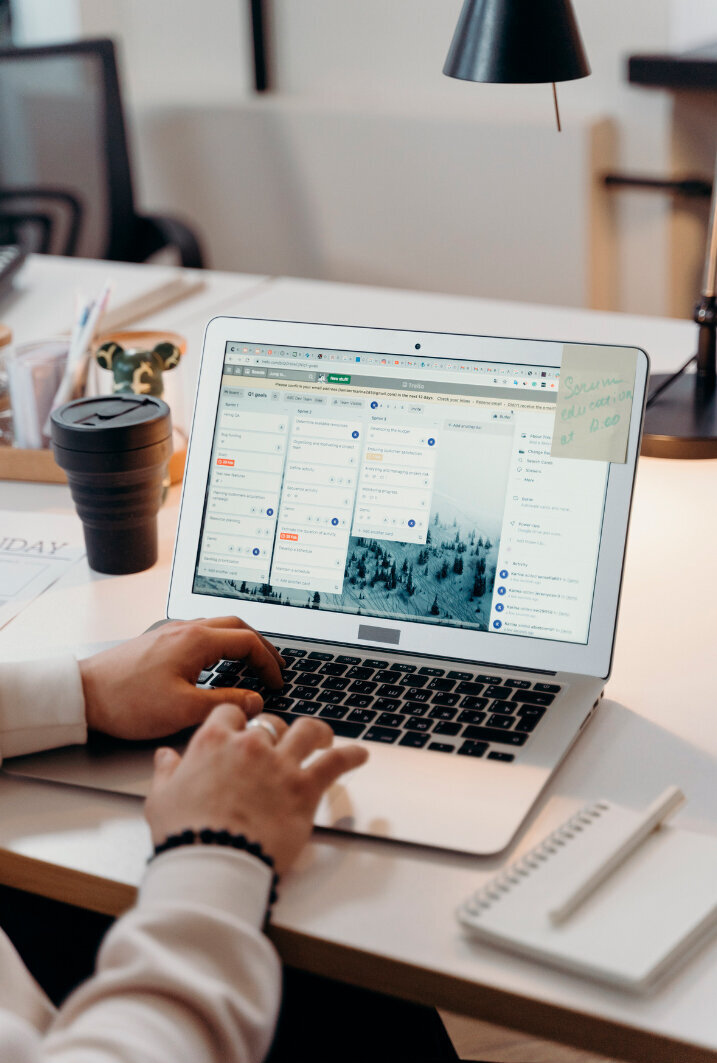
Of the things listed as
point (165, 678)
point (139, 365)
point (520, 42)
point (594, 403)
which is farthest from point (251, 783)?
point (520, 42)

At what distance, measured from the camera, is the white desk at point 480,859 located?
582mm

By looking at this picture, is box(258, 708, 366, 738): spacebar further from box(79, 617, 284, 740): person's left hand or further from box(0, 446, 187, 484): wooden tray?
box(0, 446, 187, 484): wooden tray

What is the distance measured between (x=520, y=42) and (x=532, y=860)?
82 centimetres

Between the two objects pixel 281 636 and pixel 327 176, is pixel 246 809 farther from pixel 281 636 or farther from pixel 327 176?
pixel 327 176

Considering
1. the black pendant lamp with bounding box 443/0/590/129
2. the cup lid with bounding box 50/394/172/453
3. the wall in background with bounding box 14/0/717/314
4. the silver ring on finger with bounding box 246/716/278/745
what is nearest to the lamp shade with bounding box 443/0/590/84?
the black pendant lamp with bounding box 443/0/590/129

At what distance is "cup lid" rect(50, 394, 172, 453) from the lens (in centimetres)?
100

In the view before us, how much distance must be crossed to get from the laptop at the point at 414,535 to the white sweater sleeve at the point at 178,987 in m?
0.14

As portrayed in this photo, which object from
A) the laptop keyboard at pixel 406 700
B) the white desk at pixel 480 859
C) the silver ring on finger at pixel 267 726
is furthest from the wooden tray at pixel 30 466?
the silver ring on finger at pixel 267 726

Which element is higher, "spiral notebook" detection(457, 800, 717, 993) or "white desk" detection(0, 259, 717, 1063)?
"spiral notebook" detection(457, 800, 717, 993)

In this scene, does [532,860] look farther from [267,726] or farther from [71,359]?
[71,359]

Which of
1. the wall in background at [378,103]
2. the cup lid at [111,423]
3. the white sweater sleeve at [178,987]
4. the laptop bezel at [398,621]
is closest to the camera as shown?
the white sweater sleeve at [178,987]

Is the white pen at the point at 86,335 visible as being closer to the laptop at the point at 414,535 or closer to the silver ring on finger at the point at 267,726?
the laptop at the point at 414,535

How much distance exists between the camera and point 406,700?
82cm

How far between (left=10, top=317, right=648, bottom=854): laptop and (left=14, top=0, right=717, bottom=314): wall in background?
206 centimetres
